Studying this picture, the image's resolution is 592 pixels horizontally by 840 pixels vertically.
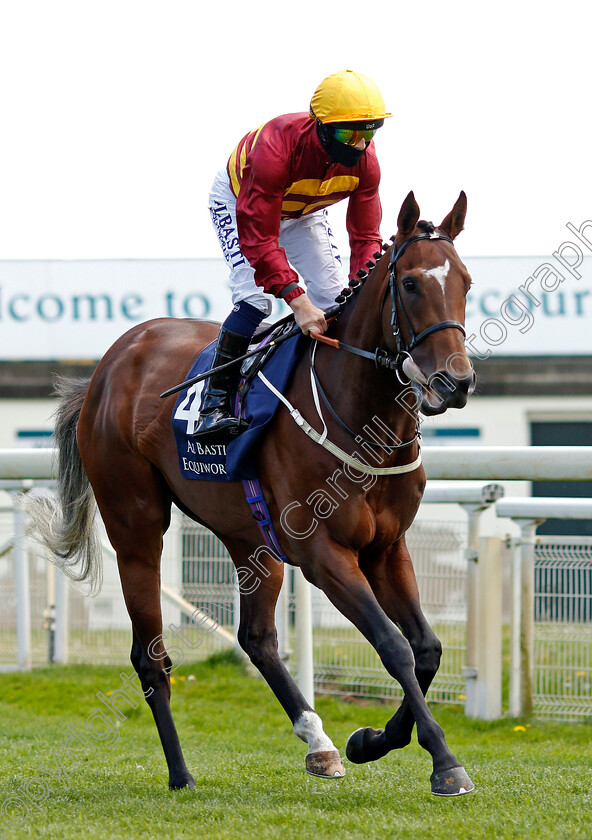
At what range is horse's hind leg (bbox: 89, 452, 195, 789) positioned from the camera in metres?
4.76

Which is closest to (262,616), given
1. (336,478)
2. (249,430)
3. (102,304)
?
(249,430)

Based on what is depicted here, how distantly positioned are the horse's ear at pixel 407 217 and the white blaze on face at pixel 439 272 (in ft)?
0.70

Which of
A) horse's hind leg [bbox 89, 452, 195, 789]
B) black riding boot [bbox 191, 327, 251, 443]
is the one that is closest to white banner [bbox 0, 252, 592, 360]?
horse's hind leg [bbox 89, 452, 195, 789]

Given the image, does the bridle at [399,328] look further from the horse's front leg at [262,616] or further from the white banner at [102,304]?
the white banner at [102,304]

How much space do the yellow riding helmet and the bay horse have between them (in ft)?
1.53

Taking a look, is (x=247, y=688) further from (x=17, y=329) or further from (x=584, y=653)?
(x=17, y=329)

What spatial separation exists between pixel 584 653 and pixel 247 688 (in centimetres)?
206

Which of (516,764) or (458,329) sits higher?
(458,329)

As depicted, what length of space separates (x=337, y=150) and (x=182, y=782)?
8.42ft

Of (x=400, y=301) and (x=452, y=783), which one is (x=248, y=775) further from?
(x=400, y=301)

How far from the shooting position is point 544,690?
19.3ft

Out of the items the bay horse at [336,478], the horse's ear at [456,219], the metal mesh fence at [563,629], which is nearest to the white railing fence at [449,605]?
the metal mesh fence at [563,629]

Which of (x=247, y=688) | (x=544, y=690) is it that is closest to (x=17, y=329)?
(x=247, y=688)

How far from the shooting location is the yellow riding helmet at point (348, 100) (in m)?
3.83
